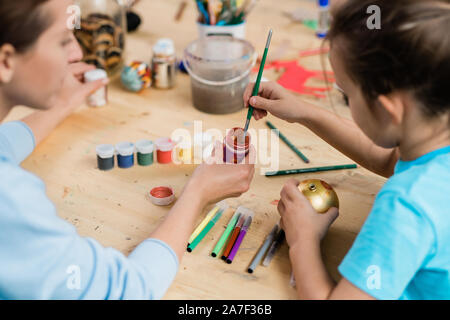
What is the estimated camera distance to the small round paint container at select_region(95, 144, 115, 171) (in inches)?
36.8

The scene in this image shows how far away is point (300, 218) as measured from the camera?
0.76 meters

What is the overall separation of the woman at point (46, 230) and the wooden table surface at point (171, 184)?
6cm

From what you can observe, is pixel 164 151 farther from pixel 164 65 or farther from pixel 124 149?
pixel 164 65

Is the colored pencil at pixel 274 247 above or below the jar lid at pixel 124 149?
below

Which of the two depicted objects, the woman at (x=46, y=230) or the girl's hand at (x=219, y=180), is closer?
the woman at (x=46, y=230)

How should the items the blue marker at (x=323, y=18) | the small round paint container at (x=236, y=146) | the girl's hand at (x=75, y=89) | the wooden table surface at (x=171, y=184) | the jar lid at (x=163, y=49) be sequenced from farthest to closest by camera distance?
the blue marker at (x=323, y=18), the jar lid at (x=163, y=49), the girl's hand at (x=75, y=89), the small round paint container at (x=236, y=146), the wooden table surface at (x=171, y=184)

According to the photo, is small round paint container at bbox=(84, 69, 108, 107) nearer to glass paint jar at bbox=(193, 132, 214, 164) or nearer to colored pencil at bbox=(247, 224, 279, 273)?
glass paint jar at bbox=(193, 132, 214, 164)

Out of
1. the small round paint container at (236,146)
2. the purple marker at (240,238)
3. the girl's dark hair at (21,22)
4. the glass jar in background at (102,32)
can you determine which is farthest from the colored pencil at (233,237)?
the glass jar in background at (102,32)

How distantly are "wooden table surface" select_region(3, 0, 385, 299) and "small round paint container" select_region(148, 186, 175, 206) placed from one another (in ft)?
0.05

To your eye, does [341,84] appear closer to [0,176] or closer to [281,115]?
[281,115]

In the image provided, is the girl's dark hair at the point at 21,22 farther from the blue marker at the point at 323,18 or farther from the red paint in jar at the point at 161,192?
the blue marker at the point at 323,18

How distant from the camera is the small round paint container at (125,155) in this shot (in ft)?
3.10

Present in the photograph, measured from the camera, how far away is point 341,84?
2.30ft

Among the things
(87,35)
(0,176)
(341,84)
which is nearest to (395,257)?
(341,84)
